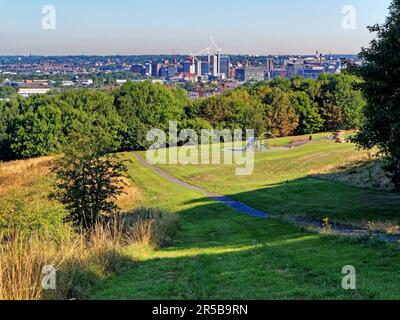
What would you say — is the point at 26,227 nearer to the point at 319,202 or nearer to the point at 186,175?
the point at 319,202

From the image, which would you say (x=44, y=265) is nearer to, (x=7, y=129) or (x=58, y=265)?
(x=58, y=265)

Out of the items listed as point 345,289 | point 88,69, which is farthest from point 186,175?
point 88,69

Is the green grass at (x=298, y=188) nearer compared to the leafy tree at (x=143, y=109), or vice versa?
the green grass at (x=298, y=188)

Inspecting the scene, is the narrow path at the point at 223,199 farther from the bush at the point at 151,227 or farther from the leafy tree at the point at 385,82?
the leafy tree at the point at 385,82

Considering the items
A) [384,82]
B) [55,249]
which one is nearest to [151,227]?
[55,249]

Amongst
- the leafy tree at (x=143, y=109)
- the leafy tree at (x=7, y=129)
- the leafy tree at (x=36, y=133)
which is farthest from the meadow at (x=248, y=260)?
the leafy tree at (x=7, y=129)

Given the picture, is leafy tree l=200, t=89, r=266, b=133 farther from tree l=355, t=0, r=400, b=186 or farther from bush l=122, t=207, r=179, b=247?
bush l=122, t=207, r=179, b=247
